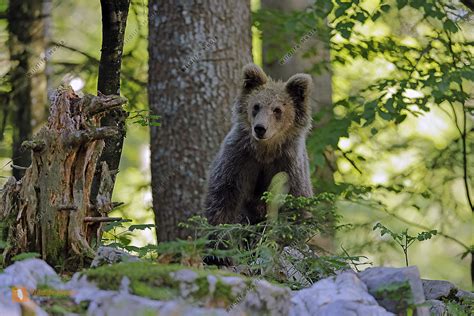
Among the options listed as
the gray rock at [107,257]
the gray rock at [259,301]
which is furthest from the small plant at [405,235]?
the gray rock at [107,257]

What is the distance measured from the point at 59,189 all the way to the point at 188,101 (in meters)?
3.88

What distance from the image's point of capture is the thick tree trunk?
8797 mm

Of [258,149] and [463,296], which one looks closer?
[463,296]

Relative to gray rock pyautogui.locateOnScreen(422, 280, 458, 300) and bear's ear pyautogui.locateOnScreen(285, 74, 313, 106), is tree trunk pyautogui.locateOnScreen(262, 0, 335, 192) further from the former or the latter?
gray rock pyautogui.locateOnScreen(422, 280, 458, 300)

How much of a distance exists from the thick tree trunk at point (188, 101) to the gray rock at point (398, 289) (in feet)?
14.8

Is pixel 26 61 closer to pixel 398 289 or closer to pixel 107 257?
pixel 107 257

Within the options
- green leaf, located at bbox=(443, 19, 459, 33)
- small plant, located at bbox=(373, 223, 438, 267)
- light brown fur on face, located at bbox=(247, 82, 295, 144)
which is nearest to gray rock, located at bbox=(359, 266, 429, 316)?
small plant, located at bbox=(373, 223, 438, 267)

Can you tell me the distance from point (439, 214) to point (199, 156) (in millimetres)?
4059

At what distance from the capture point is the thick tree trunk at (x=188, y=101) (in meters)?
8.80

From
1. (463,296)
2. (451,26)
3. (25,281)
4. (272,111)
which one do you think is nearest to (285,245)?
(463,296)

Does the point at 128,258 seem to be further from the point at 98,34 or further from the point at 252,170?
the point at 98,34

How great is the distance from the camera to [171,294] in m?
3.77

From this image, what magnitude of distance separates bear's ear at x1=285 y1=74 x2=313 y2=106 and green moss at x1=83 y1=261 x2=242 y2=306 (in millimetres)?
4215

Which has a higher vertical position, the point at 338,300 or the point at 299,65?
the point at 299,65
